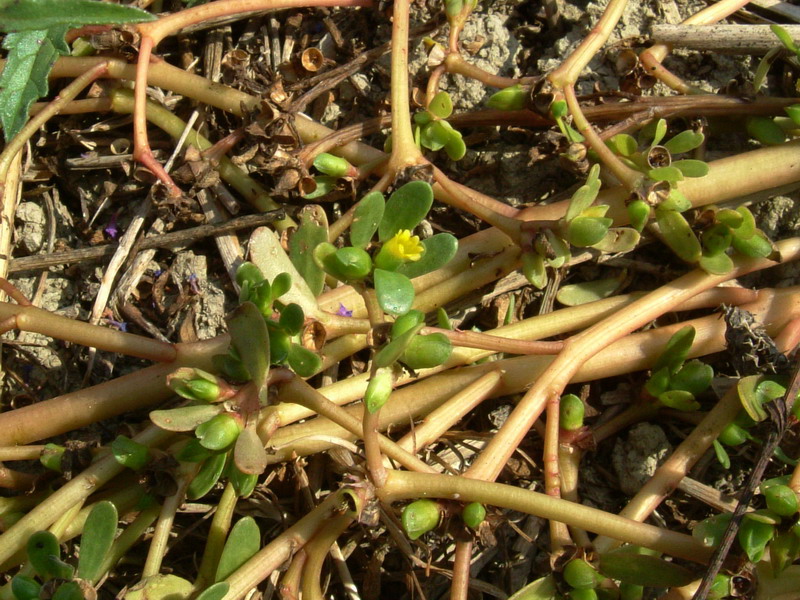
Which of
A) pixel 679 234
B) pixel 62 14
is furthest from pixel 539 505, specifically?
pixel 62 14

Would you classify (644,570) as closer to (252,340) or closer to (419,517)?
(419,517)

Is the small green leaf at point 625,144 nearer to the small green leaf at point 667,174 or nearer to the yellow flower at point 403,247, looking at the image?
the small green leaf at point 667,174

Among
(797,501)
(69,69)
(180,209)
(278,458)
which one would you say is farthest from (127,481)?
(797,501)

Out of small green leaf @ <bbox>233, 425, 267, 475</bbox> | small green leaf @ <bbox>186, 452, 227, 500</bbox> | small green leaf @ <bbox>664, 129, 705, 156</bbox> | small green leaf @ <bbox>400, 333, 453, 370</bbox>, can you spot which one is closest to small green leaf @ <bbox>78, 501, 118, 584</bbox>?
small green leaf @ <bbox>186, 452, 227, 500</bbox>

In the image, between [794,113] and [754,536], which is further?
[794,113]

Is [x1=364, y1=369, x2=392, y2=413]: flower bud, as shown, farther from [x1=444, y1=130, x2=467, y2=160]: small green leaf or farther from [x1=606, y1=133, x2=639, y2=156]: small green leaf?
[x1=606, y1=133, x2=639, y2=156]: small green leaf

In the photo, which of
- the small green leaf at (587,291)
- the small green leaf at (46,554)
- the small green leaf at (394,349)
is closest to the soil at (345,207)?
the small green leaf at (587,291)
